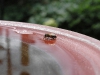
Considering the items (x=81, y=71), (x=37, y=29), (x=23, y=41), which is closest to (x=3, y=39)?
(x=23, y=41)

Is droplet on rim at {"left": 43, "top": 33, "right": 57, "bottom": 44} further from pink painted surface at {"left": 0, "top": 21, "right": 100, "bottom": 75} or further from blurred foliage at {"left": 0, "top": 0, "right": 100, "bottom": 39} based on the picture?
blurred foliage at {"left": 0, "top": 0, "right": 100, "bottom": 39}

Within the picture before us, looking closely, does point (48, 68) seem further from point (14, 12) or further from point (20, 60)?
point (14, 12)

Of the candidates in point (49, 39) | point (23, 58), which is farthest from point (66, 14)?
point (23, 58)

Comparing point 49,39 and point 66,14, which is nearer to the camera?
point 49,39

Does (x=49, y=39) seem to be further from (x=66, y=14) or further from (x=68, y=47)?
(x=66, y=14)

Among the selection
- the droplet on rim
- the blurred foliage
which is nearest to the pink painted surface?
the droplet on rim
